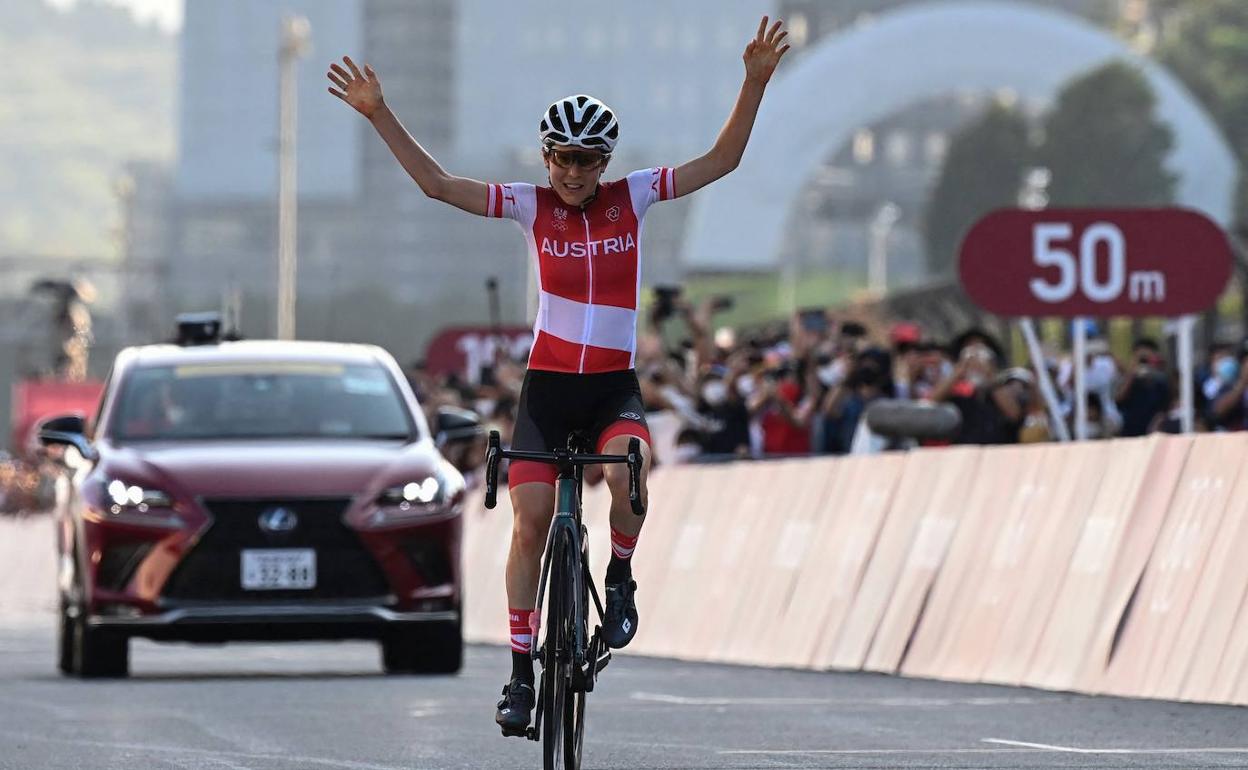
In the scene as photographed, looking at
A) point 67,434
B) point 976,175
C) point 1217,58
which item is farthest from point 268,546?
point 1217,58

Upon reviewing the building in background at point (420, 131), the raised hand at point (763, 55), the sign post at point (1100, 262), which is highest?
the raised hand at point (763, 55)

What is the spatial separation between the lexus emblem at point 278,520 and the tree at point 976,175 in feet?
349

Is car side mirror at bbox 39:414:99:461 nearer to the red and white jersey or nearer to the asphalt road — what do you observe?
the asphalt road

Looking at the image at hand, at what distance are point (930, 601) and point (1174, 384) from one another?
16.1 ft

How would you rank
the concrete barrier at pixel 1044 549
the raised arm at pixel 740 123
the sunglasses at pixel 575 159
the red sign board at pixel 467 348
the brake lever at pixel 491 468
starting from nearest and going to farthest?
the brake lever at pixel 491 468 → the sunglasses at pixel 575 159 → the raised arm at pixel 740 123 → the concrete barrier at pixel 1044 549 → the red sign board at pixel 467 348

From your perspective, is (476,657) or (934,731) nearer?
(934,731)

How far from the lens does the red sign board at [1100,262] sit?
19.3m

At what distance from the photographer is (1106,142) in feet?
356

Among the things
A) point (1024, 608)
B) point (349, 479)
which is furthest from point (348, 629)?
point (1024, 608)

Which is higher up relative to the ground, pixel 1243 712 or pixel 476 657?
pixel 1243 712

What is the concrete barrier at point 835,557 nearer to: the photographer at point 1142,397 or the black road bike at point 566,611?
the photographer at point 1142,397

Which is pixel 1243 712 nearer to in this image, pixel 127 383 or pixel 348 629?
pixel 348 629

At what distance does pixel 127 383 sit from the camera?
17203mm

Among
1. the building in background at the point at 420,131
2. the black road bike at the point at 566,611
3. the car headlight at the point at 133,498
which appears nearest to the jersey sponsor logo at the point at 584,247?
the black road bike at the point at 566,611
